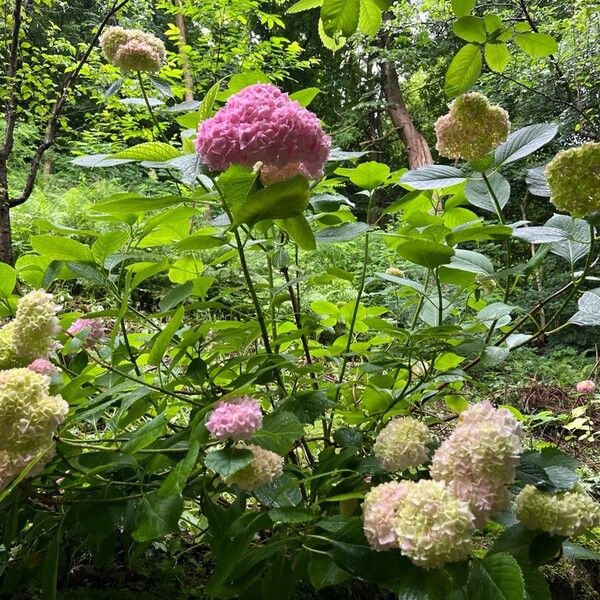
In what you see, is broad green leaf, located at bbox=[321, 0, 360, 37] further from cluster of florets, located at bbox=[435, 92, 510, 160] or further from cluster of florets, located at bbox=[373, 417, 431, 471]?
cluster of florets, located at bbox=[373, 417, 431, 471]

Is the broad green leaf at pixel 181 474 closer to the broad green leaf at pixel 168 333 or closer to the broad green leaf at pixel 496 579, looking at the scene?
the broad green leaf at pixel 168 333

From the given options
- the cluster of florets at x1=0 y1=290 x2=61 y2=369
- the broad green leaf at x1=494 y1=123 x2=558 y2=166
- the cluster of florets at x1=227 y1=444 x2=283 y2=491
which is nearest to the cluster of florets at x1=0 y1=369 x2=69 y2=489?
the cluster of florets at x1=0 y1=290 x2=61 y2=369

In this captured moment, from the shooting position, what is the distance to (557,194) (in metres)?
0.60

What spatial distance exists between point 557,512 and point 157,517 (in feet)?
1.35

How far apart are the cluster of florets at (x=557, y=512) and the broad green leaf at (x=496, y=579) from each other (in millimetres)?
90

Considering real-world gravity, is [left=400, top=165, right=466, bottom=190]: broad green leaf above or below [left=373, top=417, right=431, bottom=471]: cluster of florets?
above

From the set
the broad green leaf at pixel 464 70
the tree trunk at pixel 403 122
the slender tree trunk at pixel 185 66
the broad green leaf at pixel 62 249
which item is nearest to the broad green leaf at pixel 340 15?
the broad green leaf at pixel 464 70

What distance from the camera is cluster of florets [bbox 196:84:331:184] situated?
512 mm

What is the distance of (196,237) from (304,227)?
157 millimetres

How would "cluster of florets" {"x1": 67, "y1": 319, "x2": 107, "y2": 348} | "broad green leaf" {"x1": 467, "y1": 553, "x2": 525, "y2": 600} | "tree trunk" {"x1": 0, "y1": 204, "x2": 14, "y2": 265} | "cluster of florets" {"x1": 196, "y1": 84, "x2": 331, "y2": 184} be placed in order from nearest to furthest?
"broad green leaf" {"x1": 467, "y1": 553, "x2": 525, "y2": 600} < "cluster of florets" {"x1": 196, "y1": 84, "x2": 331, "y2": 184} < "cluster of florets" {"x1": 67, "y1": 319, "x2": 107, "y2": 348} < "tree trunk" {"x1": 0, "y1": 204, "x2": 14, "y2": 265}

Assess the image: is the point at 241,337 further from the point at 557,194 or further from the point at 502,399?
the point at 502,399

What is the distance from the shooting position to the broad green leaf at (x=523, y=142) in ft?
2.31

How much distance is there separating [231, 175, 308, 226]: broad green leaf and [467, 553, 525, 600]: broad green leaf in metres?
0.36

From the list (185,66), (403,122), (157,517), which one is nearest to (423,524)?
(157,517)
